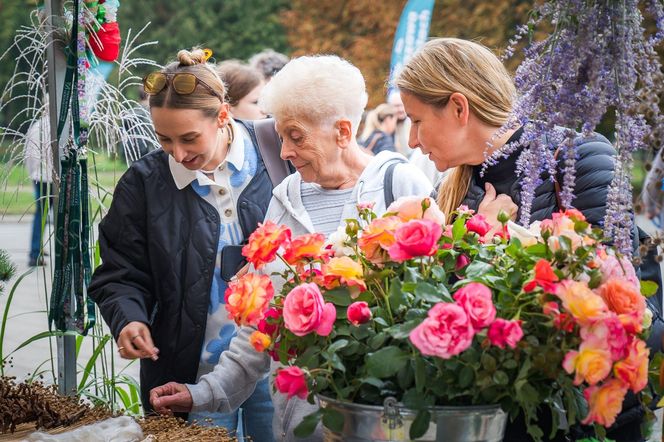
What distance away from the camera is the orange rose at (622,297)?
1.38 metres

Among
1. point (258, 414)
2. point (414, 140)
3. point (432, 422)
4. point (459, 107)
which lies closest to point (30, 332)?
point (258, 414)

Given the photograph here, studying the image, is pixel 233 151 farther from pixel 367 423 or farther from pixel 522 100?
pixel 367 423

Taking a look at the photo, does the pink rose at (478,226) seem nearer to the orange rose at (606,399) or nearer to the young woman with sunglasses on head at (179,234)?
the orange rose at (606,399)

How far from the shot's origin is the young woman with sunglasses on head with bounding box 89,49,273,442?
261 cm

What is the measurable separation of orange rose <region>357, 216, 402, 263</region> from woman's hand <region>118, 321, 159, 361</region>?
3.33 feet

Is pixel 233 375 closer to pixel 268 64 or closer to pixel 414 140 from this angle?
pixel 414 140

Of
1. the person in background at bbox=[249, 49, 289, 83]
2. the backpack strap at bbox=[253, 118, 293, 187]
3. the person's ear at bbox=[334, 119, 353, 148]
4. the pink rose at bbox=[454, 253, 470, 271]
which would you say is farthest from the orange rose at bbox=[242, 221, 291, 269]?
the person in background at bbox=[249, 49, 289, 83]

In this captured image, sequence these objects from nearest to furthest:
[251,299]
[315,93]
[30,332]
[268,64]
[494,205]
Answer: [251,299], [494,205], [315,93], [268,64], [30,332]

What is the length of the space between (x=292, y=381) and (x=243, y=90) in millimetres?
3176

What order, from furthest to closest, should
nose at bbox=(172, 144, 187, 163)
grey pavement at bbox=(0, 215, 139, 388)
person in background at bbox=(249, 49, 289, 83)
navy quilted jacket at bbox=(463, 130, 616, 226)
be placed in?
1. person in background at bbox=(249, 49, 289, 83)
2. grey pavement at bbox=(0, 215, 139, 388)
3. nose at bbox=(172, 144, 187, 163)
4. navy quilted jacket at bbox=(463, 130, 616, 226)

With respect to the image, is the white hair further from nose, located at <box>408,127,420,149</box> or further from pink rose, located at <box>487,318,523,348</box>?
pink rose, located at <box>487,318,523,348</box>

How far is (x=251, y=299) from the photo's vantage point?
1.55 metres

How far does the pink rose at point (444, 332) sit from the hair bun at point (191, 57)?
1.60m

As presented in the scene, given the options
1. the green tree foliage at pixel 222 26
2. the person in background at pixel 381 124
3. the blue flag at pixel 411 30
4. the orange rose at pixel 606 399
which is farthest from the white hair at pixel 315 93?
the green tree foliage at pixel 222 26
